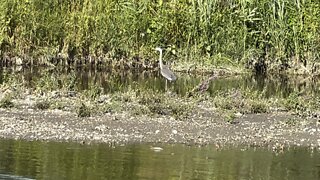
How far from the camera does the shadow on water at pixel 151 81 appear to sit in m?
19.1

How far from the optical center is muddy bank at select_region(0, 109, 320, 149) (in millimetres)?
11945

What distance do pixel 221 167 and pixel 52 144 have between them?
268 cm

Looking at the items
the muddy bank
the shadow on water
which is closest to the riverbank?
the muddy bank

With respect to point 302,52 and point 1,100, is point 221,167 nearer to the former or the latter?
point 1,100

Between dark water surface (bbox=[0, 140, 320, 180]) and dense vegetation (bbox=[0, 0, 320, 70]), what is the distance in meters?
13.7

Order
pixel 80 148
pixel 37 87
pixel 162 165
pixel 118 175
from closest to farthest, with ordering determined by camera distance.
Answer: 1. pixel 118 175
2. pixel 162 165
3. pixel 80 148
4. pixel 37 87

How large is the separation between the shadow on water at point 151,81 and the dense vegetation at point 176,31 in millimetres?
1104

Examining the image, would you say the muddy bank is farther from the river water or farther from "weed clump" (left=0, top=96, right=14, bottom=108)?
the river water

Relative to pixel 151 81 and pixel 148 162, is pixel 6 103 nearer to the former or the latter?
pixel 148 162

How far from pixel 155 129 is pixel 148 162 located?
2321 mm

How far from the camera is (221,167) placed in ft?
33.4

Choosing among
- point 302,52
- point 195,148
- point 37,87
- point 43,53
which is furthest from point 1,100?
point 302,52

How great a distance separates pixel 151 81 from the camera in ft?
70.6

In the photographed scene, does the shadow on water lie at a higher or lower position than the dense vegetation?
lower
